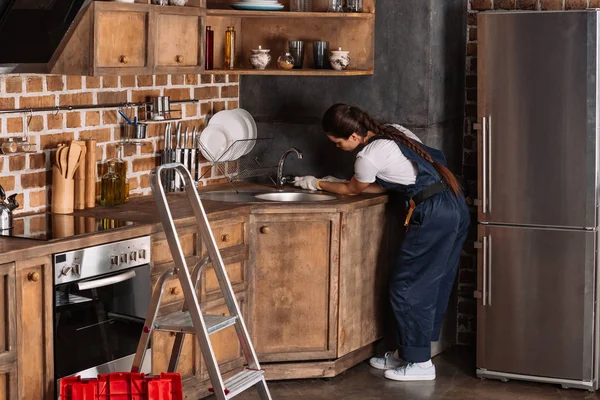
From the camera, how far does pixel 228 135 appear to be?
569cm

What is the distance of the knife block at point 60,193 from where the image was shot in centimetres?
455

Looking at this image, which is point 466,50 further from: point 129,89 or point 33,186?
point 33,186

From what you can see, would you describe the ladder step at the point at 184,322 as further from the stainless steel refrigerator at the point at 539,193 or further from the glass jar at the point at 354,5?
the glass jar at the point at 354,5

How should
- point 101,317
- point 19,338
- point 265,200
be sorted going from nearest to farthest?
point 19,338 → point 101,317 → point 265,200

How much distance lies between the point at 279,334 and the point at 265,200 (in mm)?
738

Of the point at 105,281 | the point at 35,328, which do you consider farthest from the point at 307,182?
the point at 35,328

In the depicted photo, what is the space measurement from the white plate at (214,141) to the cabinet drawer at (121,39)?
98cm

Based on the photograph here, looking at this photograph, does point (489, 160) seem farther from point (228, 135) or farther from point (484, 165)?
point (228, 135)

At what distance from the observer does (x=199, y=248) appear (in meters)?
4.65

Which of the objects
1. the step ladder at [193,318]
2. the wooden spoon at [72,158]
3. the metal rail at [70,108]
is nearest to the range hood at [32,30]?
the metal rail at [70,108]

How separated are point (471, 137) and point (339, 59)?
94cm

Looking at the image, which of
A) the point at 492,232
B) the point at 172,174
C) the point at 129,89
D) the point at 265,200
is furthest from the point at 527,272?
the point at 129,89

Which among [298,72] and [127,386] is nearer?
[127,386]

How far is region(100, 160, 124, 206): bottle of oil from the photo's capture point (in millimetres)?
4812
